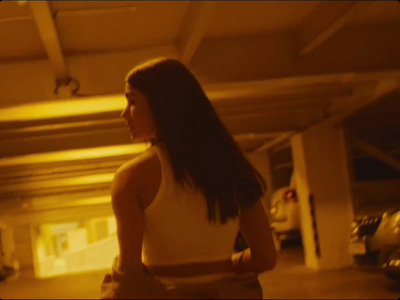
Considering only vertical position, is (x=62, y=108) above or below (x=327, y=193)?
above

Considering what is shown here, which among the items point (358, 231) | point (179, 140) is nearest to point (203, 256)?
point (179, 140)

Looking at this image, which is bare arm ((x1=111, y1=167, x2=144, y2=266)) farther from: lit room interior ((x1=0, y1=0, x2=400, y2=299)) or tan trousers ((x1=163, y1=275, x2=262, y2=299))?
lit room interior ((x1=0, y1=0, x2=400, y2=299))

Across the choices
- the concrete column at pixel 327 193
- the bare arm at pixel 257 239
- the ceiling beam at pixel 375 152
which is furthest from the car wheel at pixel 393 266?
the bare arm at pixel 257 239

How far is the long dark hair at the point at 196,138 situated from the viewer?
67.0 inches

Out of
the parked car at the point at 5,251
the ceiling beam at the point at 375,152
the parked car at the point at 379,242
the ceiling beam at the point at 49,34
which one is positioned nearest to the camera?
the ceiling beam at the point at 49,34

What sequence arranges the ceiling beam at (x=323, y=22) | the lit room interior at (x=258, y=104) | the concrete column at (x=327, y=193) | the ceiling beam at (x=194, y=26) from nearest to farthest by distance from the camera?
the ceiling beam at (x=194, y=26) → the ceiling beam at (x=323, y=22) → the lit room interior at (x=258, y=104) → the concrete column at (x=327, y=193)

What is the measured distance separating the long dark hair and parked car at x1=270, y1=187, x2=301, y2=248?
10836 mm

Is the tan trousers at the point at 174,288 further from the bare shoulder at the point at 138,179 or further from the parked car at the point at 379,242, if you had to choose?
the parked car at the point at 379,242

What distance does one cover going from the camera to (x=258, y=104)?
7949mm

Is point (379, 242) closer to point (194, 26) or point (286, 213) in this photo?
point (194, 26)

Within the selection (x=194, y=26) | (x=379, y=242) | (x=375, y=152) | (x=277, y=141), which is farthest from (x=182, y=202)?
(x=277, y=141)

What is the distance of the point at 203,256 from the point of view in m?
1.71

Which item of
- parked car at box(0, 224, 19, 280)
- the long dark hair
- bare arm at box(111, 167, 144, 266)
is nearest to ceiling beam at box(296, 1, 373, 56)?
the long dark hair

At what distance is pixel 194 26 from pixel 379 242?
13.9 feet
